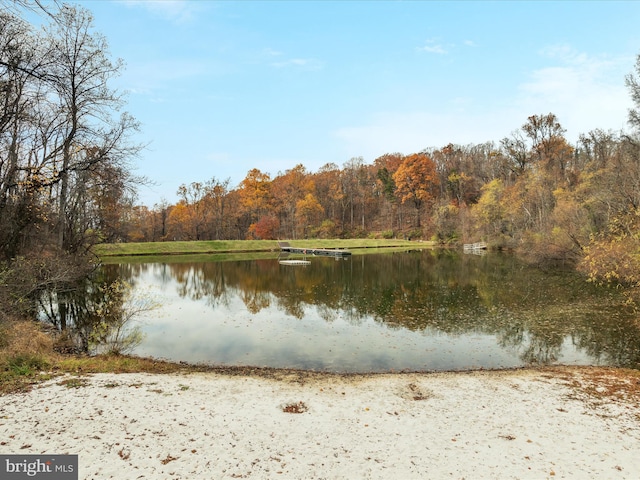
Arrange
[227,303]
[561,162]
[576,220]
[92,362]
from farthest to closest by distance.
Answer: [561,162], [576,220], [227,303], [92,362]

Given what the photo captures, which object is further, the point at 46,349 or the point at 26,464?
the point at 46,349

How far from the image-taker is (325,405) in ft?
22.0

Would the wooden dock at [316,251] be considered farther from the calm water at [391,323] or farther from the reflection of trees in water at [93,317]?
the reflection of trees in water at [93,317]

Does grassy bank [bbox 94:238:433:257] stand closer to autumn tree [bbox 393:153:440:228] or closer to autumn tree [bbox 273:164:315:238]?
autumn tree [bbox 273:164:315:238]

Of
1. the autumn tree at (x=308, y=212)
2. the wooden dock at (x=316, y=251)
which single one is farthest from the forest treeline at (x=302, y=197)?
the wooden dock at (x=316, y=251)

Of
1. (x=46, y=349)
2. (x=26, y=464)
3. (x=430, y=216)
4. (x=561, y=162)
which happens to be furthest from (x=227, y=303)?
(x=430, y=216)

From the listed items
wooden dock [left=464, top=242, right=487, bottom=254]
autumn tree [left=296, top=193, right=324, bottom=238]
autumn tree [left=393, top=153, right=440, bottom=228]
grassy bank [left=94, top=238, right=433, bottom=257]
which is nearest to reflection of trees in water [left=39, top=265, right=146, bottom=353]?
grassy bank [left=94, top=238, right=433, bottom=257]

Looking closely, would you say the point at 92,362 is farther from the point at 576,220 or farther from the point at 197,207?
the point at 197,207

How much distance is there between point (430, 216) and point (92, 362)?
6365cm

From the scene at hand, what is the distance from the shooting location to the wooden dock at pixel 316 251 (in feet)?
151

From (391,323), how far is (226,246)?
44102mm

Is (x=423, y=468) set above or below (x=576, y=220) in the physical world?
below

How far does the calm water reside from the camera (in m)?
10.5

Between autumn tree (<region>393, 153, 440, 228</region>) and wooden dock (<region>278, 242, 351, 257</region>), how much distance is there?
84.2 ft
